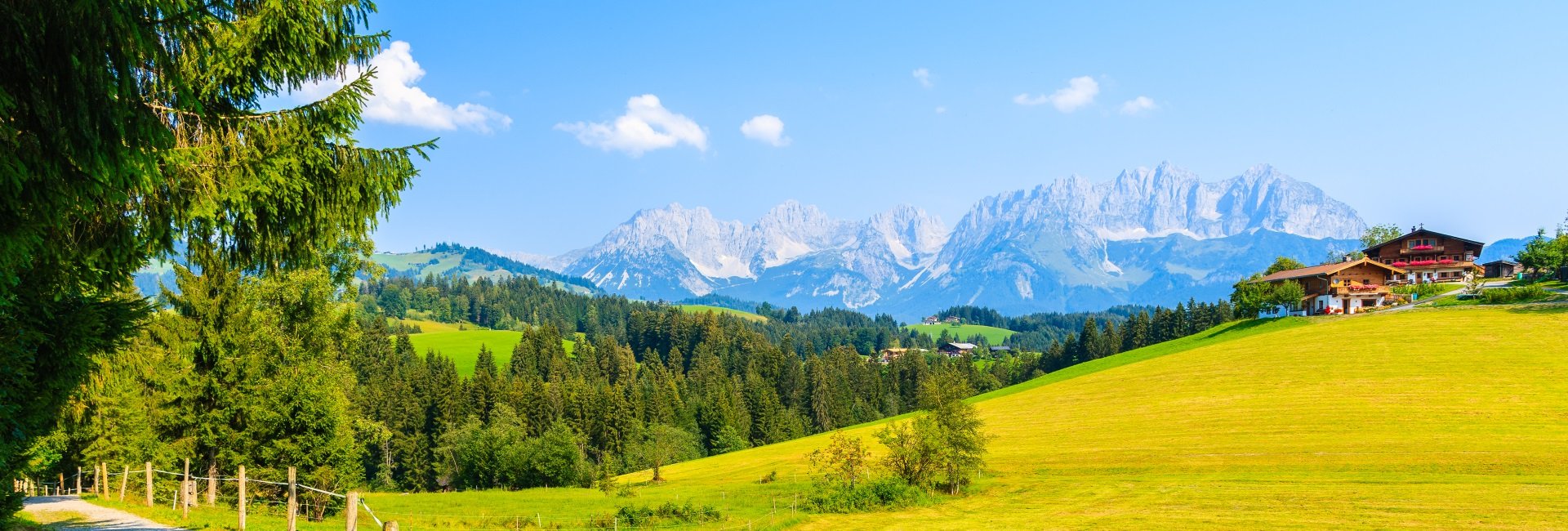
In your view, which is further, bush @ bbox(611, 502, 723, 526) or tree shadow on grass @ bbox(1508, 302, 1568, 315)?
tree shadow on grass @ bbox(1508, 302, 1568, 315)

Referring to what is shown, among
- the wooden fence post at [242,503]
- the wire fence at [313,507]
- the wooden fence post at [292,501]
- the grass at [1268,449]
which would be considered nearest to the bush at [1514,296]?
the grass at [1268,449]

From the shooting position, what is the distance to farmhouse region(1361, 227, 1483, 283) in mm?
109375

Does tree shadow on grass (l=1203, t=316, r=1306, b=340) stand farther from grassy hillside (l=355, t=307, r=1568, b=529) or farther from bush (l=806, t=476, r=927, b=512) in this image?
bush (l=806, t=476, r=927, b=512)

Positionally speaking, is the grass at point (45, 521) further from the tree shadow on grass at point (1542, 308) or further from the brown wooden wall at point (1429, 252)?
the brown wooden wall at point (1429, 252)

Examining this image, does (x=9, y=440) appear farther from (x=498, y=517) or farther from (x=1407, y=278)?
(x=1407, y=278)

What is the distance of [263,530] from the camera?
63.1ft

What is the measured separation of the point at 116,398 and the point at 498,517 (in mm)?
19699

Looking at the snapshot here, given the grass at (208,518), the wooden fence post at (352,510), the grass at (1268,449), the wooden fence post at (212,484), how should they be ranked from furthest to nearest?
the grass at (1268,449) → the wooden fence post at (212,484) → the grass at (208,518) → the wooden fence post at (352,510)

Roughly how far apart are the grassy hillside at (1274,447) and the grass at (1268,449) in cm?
19

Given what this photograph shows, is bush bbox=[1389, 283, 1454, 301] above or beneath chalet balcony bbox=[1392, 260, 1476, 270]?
beneath


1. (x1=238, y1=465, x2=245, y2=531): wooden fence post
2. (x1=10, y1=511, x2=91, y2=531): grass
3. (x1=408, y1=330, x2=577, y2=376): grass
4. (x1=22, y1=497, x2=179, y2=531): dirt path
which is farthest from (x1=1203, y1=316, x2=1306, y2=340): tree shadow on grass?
(x1=408, y1=330, x2=577, y2=376): grass

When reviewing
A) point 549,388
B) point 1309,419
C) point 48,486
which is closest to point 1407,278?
point 1309,419

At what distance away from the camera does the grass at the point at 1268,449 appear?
33188mm

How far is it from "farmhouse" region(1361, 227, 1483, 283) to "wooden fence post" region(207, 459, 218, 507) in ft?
425
